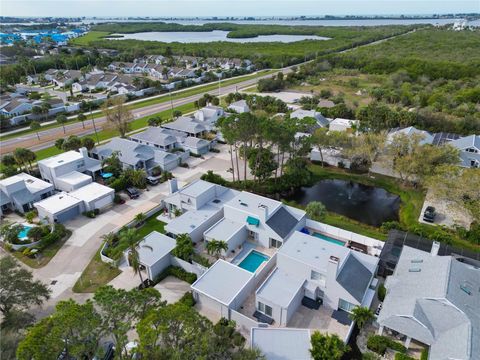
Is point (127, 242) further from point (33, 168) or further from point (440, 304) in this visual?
point (33, 168)

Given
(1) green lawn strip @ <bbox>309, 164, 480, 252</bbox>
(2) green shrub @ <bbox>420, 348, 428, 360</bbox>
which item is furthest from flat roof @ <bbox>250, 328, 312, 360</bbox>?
(1) green lawn strip @ <bbox>309, 164, 480, 252</bbox>

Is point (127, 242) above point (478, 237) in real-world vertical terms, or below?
above

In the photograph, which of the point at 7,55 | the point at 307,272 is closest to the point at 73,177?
the point at 307,272

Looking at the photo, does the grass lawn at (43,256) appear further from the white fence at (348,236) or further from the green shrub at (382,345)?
the green shrub at (382,345)

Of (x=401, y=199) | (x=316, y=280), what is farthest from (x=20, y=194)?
(x=401, y=199)

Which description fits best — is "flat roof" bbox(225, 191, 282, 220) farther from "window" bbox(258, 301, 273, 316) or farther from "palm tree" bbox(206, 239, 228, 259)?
"window" bbox(258, 301, 273, 316)

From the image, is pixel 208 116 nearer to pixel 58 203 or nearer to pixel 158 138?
pixel 158 138
